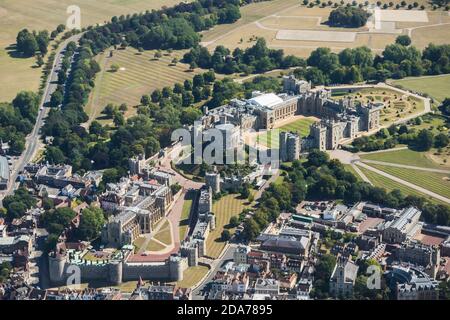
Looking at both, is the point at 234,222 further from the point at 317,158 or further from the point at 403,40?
the point at 403,40

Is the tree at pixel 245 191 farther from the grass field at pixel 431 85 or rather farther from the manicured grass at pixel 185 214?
the grass field at pixel 431 85

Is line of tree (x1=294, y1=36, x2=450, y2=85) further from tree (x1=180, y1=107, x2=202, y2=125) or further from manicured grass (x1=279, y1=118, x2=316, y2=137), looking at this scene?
tree (x1=180, y1=107, x2=202, y2=125)

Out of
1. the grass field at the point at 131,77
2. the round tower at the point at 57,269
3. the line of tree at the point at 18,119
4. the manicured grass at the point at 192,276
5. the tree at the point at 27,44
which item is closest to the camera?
the manicured grass at the point at 192,276

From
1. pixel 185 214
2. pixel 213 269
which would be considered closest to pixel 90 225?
pixel 185 214

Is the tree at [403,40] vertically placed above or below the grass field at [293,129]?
above

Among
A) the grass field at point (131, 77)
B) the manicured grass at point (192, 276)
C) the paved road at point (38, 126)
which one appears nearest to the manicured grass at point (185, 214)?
the manicured grass at point (192, 276)

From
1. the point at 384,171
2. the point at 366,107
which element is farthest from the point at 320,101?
the point at 384,171

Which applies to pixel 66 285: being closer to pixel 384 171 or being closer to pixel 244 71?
pixel 384 171
